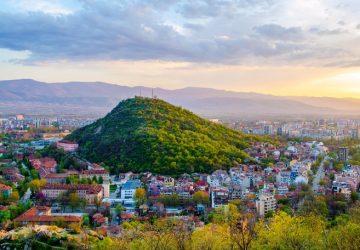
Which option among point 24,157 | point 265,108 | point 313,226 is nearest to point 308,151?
→ point 24,157

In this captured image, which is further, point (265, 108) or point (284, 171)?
point (265, 108)

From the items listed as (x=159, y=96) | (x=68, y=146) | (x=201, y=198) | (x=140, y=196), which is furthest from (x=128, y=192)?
(x=159, y=96)

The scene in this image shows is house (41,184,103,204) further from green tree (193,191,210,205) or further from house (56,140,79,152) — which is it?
house (56,140,79,152)

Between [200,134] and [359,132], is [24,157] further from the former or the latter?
[359,132]

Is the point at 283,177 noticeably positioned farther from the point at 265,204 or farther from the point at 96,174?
the point at 96,174

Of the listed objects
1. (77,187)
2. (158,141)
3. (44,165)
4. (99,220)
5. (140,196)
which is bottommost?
(99,220)

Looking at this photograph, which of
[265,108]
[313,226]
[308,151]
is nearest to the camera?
[313,226]

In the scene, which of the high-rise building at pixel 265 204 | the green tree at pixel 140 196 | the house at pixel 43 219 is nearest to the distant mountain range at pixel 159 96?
the green tree at pixel 140 196
